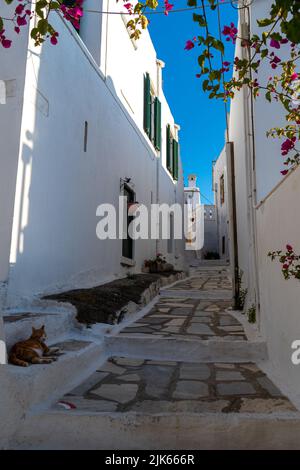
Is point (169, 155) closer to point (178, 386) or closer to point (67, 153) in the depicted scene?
point (67, 153)

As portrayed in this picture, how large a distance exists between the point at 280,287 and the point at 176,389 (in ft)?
4.20

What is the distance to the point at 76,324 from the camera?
416 centimetres

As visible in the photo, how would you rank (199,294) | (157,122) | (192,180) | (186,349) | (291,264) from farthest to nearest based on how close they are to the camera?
(192,180) → (157,122) → (199,294) → (186,349) → (291,264)

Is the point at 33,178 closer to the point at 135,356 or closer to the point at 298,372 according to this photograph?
the point at 135,356

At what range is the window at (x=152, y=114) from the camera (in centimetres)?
1075

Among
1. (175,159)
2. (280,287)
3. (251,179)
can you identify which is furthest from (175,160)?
(280,287)

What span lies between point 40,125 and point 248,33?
10.0 ft

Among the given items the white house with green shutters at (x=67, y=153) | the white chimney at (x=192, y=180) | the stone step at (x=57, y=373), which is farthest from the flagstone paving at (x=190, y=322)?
the white chimney at (x=192, y=180)

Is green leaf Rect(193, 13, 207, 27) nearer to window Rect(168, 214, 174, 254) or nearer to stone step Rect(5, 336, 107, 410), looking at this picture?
stone step Rect(5, 336, 107, 410)

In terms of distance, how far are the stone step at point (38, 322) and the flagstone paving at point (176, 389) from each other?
57 cm

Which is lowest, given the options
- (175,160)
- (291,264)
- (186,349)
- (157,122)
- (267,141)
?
(186,349)

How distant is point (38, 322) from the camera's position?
136 inches

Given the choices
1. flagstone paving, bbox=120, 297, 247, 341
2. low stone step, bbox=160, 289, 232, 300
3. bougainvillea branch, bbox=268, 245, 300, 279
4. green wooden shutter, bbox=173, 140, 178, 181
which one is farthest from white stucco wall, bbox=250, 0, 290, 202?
green wooden shutter, bbox=173, 140, 178, 181

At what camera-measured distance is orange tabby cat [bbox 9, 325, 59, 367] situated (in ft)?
9.18
